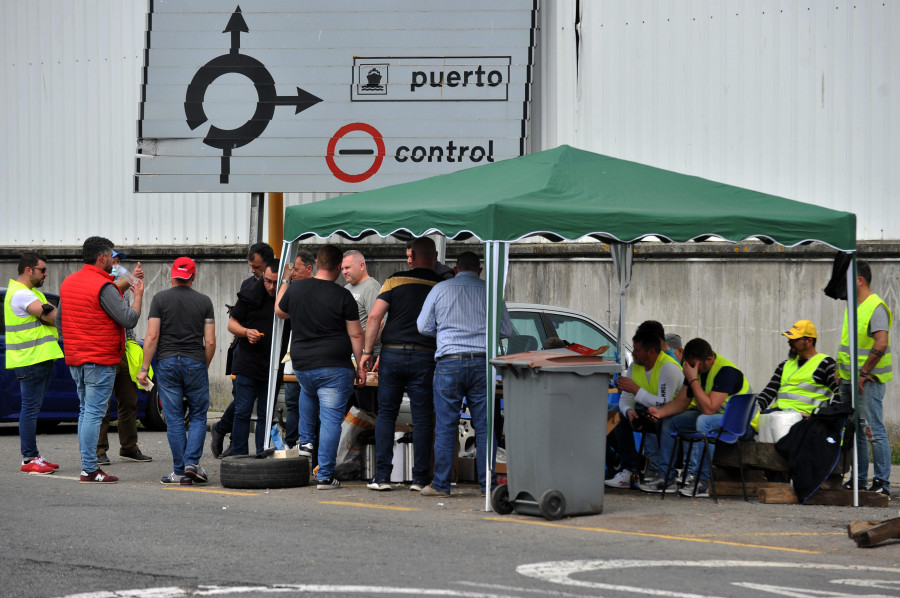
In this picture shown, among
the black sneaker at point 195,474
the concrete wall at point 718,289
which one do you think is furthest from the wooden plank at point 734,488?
the concrete wall at point 718,289

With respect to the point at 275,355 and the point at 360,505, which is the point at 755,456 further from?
the point at 275,355

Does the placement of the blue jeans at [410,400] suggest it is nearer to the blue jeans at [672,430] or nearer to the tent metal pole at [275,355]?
the tent metal pole at [275,355]

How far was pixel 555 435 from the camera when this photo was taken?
888 centimetres

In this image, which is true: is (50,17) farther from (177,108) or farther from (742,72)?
(742,72)

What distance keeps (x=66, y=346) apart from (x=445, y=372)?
323 centimetres

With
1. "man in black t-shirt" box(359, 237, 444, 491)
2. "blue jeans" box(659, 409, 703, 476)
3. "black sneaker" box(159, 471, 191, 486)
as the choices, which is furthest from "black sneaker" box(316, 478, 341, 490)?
"blue jeans" box(659, 409, 703, 476)

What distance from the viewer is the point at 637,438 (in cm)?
1140

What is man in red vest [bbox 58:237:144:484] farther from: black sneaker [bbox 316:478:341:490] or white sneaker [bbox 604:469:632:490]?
white sneaker [bbox 604:469:632:490]

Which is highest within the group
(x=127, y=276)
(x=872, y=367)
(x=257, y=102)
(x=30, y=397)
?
(x=257, y=102)

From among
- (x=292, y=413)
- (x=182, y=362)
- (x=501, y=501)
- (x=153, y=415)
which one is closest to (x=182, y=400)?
(x=182, y=362)

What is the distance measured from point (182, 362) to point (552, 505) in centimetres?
351

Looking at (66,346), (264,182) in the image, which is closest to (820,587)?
(66,346)

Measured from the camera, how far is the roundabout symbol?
54.7ft

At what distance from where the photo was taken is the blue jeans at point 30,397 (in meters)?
11.3
